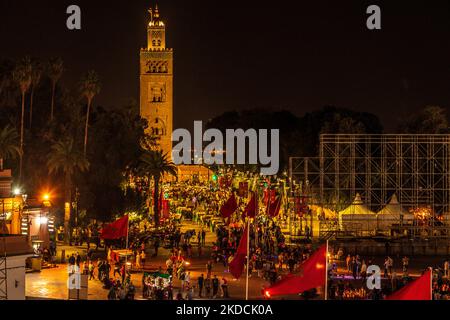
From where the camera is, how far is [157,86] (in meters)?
114

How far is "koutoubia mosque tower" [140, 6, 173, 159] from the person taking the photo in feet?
366

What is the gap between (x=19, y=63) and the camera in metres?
55.8

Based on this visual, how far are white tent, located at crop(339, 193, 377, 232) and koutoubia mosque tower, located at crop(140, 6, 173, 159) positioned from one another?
59.4m

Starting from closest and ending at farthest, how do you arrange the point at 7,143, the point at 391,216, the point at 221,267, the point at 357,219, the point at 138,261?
the point at 138,261 → the point at 221,267 → the point at 7,143 → the point at 357,219 → the point at 391,216

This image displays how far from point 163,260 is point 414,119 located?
152ft

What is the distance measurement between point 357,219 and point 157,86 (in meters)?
67.0

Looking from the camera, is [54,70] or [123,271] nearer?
[123,271]

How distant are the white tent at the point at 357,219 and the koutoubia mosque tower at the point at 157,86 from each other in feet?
195

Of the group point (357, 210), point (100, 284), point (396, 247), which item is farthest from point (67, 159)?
point (396, 247)

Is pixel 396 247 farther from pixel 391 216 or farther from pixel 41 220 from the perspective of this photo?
pixel 41 220

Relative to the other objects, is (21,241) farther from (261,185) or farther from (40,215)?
(261,185)

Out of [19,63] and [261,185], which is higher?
[19,63]

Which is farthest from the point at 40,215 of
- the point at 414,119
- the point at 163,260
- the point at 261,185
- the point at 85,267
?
the point at 414,119

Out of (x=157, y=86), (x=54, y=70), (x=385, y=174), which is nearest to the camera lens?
(x=385, y=174)
